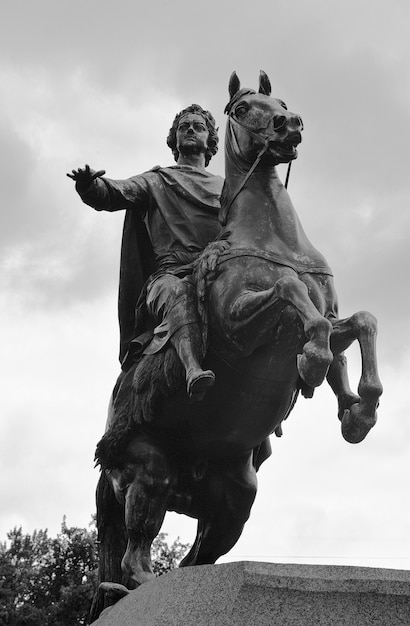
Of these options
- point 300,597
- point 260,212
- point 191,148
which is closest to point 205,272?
point 260,212

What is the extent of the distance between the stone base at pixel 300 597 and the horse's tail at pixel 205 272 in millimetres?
2284

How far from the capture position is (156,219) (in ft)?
28.6

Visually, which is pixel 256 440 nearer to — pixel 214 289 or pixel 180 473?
pixel 180 473

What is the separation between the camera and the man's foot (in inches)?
269

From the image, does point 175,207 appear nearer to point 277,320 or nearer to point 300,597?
point 277,320

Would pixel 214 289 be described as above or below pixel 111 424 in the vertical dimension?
above

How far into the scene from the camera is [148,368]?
779 centimetres

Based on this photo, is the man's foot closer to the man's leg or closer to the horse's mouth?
the man's leg

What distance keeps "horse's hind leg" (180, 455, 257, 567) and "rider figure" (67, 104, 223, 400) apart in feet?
4.00

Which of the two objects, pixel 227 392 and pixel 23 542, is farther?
pixel 23 542

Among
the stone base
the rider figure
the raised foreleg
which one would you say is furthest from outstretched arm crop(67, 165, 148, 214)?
the stone base

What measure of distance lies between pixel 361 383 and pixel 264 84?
290cm

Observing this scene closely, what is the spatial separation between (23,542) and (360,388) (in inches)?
1087

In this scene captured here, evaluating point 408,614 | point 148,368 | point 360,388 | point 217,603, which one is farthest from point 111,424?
point 408,614
